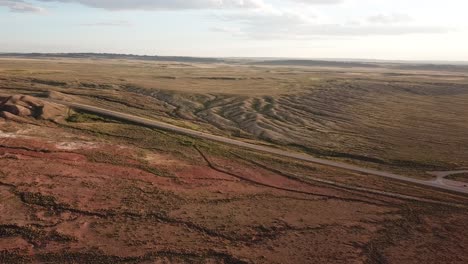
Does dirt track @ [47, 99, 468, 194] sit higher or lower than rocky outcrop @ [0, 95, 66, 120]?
lower

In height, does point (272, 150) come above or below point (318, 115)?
below

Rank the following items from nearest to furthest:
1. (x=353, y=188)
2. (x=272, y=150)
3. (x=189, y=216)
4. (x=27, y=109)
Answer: (x=189, y=216) < (x=353, y=188) < (x=272, y=150) < (x=27, y=109)

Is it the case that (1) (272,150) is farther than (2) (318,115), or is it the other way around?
(2) (318,115)

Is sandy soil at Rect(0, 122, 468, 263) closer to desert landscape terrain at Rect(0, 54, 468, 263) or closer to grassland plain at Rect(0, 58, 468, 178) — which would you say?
desert landscape terrain at Rect(0, 54, 468, 263)

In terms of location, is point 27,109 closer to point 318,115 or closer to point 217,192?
point 217,192

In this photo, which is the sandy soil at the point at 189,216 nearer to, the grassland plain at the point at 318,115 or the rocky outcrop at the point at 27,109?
the rocky outcrop at the point at 27,109

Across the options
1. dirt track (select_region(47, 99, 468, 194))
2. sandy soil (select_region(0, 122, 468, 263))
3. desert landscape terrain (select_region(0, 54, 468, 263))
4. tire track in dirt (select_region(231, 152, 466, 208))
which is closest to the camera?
sandy soil (select_region(0, 122, 468, 263))

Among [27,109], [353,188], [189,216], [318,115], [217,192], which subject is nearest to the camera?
[189,216]

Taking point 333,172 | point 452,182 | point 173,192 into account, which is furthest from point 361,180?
point 173,192

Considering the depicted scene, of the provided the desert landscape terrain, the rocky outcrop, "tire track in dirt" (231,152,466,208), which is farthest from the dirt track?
the rocky outcrop

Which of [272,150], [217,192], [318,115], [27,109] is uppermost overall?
[27,109]

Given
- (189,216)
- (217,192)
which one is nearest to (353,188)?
(217,192)
